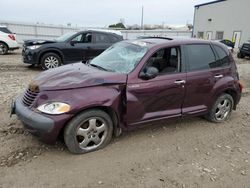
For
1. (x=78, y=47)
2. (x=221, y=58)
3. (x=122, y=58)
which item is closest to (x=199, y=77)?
(x=221, y=58)

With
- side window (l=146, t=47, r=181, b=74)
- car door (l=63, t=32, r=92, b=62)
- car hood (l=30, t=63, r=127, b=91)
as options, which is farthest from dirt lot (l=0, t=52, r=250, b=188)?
car door (l=63, t=32, r=92, b=62)

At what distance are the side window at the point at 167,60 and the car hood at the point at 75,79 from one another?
774mm

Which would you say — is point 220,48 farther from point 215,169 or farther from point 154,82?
point 215,169

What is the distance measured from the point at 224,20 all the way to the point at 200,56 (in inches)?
1226

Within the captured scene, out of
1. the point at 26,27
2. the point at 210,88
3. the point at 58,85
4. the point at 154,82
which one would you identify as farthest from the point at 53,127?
the point at 26,27

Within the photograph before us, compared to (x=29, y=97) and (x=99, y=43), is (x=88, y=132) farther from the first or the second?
(x=99, y=43)

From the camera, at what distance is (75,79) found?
3.54 meters

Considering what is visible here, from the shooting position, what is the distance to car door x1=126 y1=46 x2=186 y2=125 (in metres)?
3.72

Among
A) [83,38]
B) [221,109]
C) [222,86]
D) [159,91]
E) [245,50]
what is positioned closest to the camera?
[159,91]

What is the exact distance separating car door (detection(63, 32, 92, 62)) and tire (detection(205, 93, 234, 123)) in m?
5.77

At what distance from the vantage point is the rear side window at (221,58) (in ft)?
15.4

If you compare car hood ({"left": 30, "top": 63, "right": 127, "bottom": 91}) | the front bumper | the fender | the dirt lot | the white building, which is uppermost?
the white building

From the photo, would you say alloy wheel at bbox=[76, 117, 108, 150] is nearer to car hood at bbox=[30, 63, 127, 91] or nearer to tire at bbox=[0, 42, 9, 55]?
car hood at bbox=[30, 63, 127, 91]

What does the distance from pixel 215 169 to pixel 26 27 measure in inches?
881
